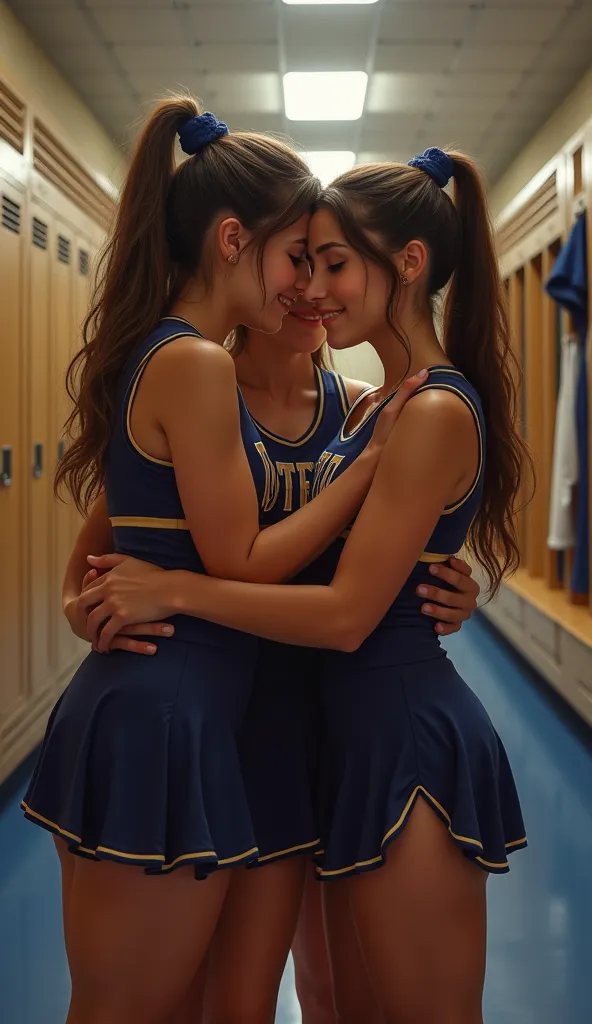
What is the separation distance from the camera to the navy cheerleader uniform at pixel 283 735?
156cm

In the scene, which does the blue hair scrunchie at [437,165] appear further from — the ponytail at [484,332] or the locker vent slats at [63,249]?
the locker vent slats at [63,249]

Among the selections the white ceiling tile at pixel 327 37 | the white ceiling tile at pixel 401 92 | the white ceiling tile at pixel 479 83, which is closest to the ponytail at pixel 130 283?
the white ceiling tile at pixel 327 37

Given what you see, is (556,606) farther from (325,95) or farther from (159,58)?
(159,58)

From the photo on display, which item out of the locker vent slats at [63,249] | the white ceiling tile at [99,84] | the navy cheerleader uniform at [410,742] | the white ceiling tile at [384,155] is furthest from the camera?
the white ceiling tile at [384,155]

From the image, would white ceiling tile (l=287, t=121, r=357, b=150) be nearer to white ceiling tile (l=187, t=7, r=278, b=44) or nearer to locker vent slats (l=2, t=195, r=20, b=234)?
white ceiling tile (l=187, t=7, r=278, b=44)

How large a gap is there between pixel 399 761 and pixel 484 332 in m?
0.75

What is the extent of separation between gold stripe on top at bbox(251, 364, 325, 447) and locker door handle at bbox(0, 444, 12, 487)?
6.71 feet

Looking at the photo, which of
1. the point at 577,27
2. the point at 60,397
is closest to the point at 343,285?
the point at 60,397

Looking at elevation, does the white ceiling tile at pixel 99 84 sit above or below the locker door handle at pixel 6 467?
above

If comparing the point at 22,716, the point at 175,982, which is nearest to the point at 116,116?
the point at 22,716

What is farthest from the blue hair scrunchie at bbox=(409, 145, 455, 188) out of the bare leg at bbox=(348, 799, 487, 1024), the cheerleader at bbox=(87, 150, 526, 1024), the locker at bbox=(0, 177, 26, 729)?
the locker at bbox=(0, 177, 26, 729)

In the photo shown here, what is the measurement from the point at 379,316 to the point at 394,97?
193 inches

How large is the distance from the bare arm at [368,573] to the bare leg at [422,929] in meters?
0.31

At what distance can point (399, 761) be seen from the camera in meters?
1.43
